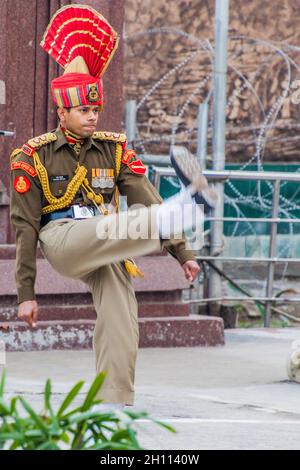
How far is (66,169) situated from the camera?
5992 millimetres

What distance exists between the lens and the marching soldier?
18.6 ft

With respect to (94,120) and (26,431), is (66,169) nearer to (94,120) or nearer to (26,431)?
(94,120)


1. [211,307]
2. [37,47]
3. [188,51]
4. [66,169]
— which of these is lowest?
[211,307]

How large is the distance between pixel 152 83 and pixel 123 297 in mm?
18451

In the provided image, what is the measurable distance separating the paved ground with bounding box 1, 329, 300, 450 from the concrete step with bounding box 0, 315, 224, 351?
106 millimetres

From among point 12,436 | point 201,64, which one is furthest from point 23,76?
point 201,64

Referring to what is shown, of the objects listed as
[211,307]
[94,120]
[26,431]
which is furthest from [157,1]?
[26,431]

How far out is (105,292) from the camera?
225 inches

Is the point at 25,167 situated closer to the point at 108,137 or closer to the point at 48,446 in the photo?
the point at 108,137

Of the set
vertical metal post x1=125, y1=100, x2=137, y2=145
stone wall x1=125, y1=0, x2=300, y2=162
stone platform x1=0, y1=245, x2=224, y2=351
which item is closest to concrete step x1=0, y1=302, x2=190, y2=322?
stone platform x1=0, y1=245, x2=224, y2=351

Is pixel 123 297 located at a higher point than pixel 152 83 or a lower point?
lower

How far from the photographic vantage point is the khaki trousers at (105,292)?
5551 mm

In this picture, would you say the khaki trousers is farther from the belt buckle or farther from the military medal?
the military medal

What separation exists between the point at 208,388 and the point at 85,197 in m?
2.16
